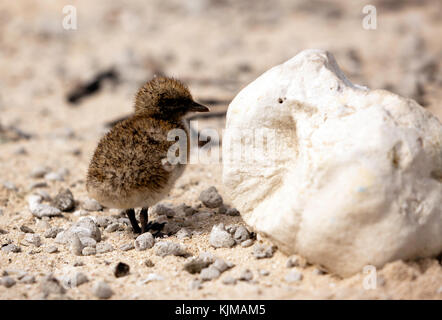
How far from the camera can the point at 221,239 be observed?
4.32 metres

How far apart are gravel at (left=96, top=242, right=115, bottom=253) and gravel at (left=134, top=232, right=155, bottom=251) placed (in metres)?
0.22

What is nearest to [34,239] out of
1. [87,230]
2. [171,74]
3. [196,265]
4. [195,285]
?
[87,230]

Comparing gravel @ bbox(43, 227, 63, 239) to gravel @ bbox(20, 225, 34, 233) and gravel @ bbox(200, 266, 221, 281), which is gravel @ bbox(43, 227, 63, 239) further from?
gravel @ bbox(200, 266, 221, 281)

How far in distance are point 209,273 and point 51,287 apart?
3.64 ft

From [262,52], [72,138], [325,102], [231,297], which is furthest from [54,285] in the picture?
[262,52]

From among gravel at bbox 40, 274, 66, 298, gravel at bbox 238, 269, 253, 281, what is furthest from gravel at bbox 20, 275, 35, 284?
gravel at bbox 238, 269, 253, 281

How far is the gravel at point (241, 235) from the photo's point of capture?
4.34 metres

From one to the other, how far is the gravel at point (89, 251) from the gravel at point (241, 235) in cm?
119

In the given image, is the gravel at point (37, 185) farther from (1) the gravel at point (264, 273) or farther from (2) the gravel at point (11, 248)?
(1) the gravel at point (264, 273)

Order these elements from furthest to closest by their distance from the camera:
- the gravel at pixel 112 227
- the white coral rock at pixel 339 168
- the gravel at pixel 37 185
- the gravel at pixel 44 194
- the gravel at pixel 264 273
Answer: the gravel at pixel 37 185 < the gravel at pixel 44 194 < the gravel at pixel 112 227 < the gravel at pixel 264 273 < the white coral rock at pixel 339 168

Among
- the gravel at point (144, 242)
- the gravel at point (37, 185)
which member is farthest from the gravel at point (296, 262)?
the gravel at point (37, 185)

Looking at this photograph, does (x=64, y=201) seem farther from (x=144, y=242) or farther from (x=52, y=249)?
(x=144, y=242)

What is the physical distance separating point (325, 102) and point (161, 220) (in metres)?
2.16
